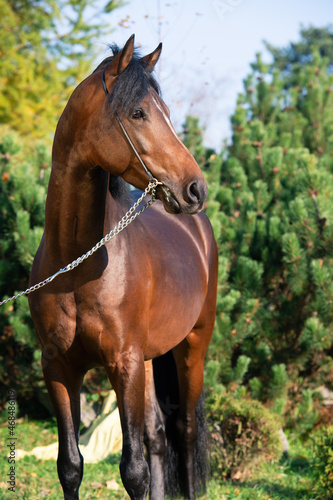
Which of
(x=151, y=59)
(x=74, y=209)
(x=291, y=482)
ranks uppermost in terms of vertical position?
(x=151, y=59)

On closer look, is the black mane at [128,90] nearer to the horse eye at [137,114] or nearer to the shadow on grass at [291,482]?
the horse eye at [137,114]

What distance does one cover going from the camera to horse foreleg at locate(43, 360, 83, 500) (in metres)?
2.68

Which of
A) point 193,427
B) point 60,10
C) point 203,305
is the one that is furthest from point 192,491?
point 60,10

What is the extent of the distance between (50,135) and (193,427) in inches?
345

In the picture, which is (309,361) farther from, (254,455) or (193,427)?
(193,427)

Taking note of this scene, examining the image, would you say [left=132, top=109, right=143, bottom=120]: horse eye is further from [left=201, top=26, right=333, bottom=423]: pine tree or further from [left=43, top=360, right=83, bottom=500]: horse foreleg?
[left=201, top=26, right=333, bottom=423]: pine tree

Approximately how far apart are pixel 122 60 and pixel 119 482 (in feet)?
11.6

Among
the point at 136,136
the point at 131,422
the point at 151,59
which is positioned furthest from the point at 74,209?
the point at 131,422

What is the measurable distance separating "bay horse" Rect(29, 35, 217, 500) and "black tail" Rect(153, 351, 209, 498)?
94 cm

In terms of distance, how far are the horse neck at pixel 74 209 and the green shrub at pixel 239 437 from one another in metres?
2.79

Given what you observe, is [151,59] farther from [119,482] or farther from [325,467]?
[119,482]

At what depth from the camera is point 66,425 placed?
2693mm

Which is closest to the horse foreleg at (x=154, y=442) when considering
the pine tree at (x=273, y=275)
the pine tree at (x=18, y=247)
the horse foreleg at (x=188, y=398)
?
the horse foreleg at (x=188, y=398)

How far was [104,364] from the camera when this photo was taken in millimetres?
2609
